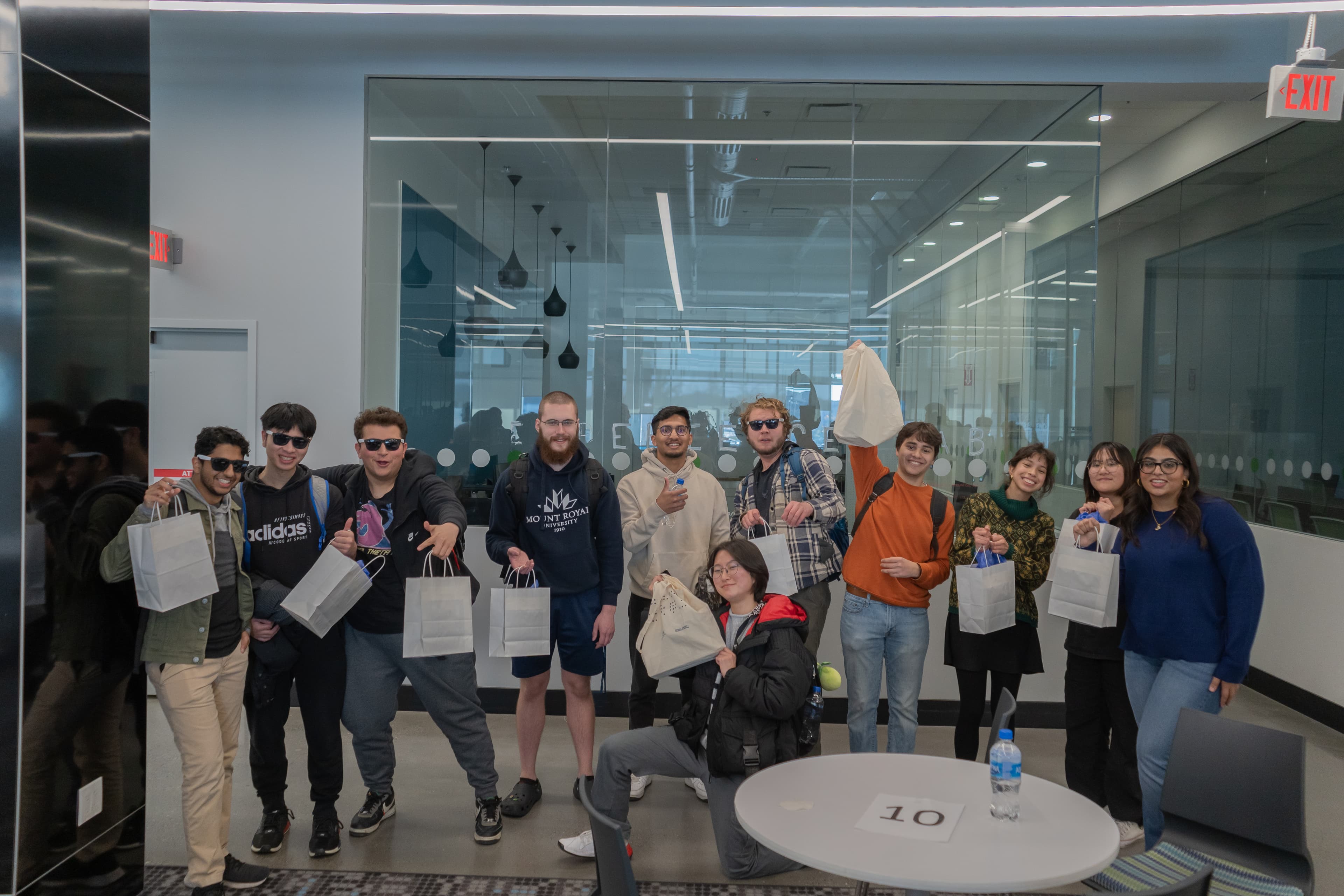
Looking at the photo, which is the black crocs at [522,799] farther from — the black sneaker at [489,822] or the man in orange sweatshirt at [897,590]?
the man in orange sweatshirt at [897,590]

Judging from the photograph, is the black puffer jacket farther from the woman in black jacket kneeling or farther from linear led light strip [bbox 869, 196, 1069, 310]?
linear led light strip [bbox 869, 196, 1069, 310]

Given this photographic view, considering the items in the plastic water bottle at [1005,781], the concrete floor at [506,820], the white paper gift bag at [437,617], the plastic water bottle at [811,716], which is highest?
the white paper gift bag at [437,617]

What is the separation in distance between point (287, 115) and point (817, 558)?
4048mm

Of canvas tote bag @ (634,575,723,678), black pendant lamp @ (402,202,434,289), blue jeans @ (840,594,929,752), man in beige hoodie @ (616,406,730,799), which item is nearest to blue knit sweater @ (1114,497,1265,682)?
blue jeans @ (840,594,929,752)

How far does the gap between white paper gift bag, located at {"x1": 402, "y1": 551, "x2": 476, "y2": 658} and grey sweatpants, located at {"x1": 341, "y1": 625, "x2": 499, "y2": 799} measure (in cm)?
19

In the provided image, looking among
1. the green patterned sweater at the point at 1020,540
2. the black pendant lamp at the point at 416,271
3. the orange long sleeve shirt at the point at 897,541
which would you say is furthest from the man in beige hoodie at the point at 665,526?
the black pendant lamp at the point at 416,271

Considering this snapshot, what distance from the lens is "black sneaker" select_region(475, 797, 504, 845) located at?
352cm

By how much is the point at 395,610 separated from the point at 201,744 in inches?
31.3

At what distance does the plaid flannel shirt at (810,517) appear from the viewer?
3.75m

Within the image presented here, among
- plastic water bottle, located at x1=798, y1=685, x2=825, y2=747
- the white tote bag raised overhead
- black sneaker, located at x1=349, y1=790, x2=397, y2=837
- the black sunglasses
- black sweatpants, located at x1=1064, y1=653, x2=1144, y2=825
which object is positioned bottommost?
black sneaker, located at x1=349, y1=790, x2=397, y2=837

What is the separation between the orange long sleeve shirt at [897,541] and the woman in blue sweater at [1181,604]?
2.38 feet

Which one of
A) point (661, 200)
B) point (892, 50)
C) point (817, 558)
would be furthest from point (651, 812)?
point (892, 50)

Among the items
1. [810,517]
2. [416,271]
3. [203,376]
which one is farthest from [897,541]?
[203,376]

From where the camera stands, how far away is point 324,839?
3.41m
